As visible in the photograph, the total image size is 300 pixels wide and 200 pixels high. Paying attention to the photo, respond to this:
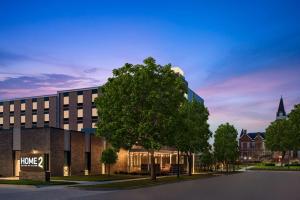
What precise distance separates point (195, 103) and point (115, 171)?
696 inches

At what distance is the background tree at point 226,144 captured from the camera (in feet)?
325

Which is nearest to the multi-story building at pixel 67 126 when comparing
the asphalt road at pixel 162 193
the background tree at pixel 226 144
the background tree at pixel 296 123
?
the background tree at pixel 226 144

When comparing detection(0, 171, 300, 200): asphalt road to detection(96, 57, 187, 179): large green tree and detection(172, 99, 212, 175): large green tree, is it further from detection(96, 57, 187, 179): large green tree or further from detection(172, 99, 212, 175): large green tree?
detection(172, 99, 212, 175): large green tree

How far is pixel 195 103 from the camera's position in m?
74.4

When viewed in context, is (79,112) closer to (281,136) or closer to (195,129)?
(195,129)

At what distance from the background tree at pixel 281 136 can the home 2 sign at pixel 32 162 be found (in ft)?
322

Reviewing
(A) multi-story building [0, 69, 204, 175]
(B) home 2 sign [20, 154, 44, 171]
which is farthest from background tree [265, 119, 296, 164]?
(B) home 2 sign [20, 154, 44, 171]

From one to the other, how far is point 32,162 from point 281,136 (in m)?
103

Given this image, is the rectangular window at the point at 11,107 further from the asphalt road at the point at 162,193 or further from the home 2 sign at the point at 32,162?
the asphalt road at the point at 162,193

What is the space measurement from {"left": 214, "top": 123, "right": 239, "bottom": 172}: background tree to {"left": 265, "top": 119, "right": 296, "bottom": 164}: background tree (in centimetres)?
2932

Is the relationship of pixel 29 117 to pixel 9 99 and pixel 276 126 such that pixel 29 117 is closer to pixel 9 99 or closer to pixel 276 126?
pixel 9 99

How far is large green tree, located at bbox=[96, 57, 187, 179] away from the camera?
48.1 metres

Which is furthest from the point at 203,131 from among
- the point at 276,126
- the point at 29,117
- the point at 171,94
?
the point at 276,126

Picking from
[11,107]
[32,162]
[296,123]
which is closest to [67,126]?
[11,107]
